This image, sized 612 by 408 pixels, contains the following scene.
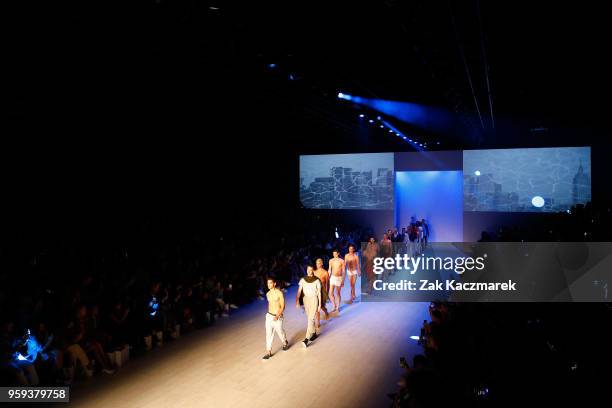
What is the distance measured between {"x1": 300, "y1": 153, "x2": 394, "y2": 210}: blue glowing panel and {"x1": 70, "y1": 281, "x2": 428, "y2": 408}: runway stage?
1050cm

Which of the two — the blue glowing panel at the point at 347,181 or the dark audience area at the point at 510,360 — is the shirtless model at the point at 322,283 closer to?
the dark audience area at the point at 510,360

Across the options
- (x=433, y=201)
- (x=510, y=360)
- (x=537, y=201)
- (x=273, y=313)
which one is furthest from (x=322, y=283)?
(x=433, y=201)

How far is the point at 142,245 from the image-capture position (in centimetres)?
1013

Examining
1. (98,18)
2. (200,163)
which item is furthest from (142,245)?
(98,18)

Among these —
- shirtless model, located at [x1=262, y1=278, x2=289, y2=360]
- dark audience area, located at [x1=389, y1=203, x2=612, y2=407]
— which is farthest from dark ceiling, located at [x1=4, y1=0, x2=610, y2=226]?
shirtless model, located at [x1=262, y1=278, x2=289, y2=360]

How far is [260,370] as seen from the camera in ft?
20.5

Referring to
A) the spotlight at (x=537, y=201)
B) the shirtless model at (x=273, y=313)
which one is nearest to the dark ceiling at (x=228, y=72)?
the spotlight at (x=537, y=201)

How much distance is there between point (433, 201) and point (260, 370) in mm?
14696

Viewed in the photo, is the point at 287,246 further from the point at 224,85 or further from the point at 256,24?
the point at 256,24

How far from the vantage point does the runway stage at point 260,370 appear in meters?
5.39

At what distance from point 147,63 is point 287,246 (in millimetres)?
6816

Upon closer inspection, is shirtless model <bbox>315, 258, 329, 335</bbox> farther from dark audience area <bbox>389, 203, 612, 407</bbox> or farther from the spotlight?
the spotlight

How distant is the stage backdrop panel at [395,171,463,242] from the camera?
18.3 meters

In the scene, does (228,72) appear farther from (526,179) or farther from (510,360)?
(526,179)
